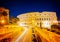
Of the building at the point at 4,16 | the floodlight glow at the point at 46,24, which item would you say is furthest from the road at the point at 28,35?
the building at the point at 4,16

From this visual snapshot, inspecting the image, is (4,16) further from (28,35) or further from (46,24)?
(46,24)

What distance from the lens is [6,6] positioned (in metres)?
2.92

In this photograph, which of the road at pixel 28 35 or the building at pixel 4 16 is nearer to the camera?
the road at pixel 28 35

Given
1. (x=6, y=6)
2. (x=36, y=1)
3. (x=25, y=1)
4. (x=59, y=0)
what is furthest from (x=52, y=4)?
(x=6, y=6)

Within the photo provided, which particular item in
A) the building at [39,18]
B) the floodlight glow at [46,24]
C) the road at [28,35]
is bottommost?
the road at [28,35]

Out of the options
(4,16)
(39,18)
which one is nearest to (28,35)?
(39,18)

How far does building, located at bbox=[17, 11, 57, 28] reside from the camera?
2746 millimetres

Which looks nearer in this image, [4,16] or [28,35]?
[28,35]

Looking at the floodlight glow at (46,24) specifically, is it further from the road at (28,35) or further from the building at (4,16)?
the building at (4,16)

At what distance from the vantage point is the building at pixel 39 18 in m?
2.75

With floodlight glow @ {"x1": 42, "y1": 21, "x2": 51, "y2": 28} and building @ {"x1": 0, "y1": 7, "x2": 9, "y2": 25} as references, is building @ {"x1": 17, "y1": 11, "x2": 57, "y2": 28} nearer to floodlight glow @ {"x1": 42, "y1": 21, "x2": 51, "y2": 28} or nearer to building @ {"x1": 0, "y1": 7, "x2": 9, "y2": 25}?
floodlight glow @ {"x1": 42, "y1": 21, "x2": 51, "y2": 28}

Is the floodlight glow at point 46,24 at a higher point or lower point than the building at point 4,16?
lower

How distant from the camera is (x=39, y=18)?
9.17ft

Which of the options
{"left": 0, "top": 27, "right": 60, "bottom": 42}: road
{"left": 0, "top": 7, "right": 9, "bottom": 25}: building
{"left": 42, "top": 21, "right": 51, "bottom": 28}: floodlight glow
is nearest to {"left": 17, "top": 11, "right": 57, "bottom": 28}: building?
{"left": 42, "top": 21, "right": 51, "bottom": 28}: floodlight glow
